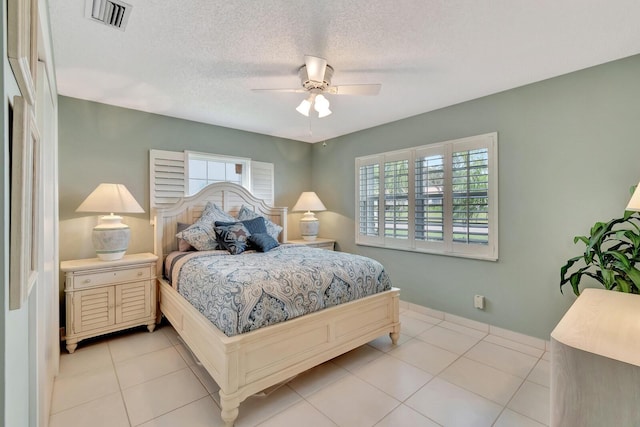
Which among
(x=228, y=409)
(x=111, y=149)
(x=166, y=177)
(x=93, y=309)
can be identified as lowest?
(x=228, y=409)

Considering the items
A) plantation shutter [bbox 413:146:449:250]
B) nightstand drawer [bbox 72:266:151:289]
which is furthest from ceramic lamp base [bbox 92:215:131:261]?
plantation shutter [bbox 413:146:449:250]

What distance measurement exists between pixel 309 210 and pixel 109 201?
8.30 feet

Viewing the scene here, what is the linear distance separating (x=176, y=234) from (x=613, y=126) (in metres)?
4.27

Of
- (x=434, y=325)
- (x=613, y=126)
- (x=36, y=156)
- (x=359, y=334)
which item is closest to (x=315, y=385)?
(x=359, y=334)

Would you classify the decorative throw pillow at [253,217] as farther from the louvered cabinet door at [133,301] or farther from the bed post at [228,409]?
the bed post at [228,409]

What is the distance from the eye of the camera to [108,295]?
9.43 feet

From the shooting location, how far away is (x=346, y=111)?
3514 millimetres

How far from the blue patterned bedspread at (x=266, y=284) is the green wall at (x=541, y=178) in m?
1.09

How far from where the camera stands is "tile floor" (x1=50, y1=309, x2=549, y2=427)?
1869mm

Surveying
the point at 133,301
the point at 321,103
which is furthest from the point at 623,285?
the point at 133,301

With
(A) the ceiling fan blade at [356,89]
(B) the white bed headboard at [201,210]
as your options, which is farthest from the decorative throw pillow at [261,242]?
(A) the ceiling fan blade at [356,89]

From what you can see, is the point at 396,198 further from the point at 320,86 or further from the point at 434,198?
the point at 320,86

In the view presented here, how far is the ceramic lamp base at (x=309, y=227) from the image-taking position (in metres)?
4.59

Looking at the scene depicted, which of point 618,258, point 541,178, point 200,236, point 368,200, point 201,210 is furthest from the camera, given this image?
point 368,200
